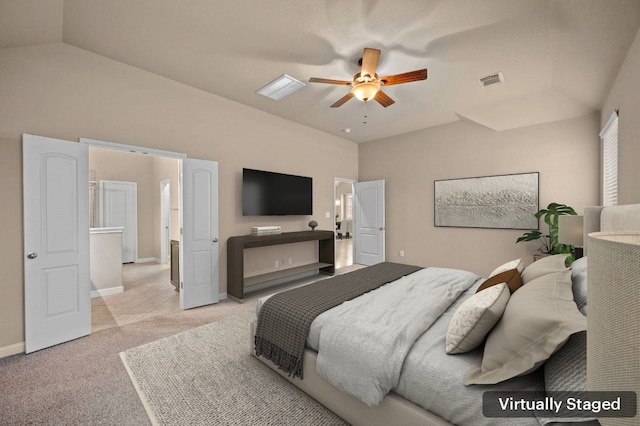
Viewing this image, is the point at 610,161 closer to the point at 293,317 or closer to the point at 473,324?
the point at 473,324

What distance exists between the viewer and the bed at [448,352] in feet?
3.73

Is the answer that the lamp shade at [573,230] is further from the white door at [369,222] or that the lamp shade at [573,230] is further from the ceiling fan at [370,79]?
the white door at [369,222]

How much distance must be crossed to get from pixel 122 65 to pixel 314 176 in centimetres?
337

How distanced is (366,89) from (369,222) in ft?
12.6

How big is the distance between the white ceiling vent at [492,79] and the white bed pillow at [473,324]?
2.98m

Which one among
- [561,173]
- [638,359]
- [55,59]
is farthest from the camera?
[561,173]

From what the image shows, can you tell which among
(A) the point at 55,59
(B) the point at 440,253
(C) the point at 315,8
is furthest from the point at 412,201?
(A) the point at 55,59

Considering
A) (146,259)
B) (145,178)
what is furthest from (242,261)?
(145,178)

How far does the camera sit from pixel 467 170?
5.01m

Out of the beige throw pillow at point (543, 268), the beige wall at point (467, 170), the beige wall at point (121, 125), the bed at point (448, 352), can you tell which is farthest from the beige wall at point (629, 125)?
the beige wall at point (121, 125)

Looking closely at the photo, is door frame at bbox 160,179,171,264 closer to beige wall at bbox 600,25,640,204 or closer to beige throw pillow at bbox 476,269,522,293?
beige throw pillow at bbox 476,269,522,293

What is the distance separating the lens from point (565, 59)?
9.09 feet

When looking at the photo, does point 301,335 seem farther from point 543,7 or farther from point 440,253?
point 440,253

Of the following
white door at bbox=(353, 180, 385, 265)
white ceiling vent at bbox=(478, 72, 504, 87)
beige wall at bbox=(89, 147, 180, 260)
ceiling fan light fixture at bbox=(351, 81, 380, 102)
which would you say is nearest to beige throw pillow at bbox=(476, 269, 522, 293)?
ceiling fan light fixture at bbox=(351, 81, 380, 102)
